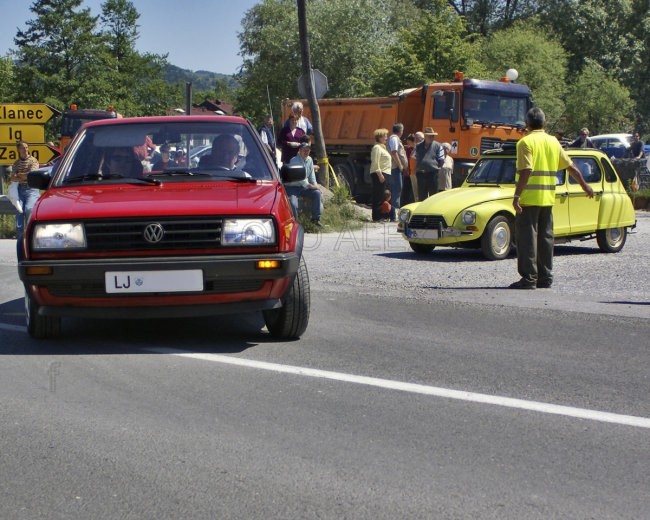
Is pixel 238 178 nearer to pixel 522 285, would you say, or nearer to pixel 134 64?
pixel 522 285

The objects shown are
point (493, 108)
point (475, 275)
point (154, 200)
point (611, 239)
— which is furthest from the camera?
point (493, 108)

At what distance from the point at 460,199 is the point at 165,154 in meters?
6.45

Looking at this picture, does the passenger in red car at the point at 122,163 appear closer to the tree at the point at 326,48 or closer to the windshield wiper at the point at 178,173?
the windshield wiper at the point at 178,173

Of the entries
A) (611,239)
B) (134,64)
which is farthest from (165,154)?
(134,64)

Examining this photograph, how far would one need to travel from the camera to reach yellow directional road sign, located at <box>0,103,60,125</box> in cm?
1892

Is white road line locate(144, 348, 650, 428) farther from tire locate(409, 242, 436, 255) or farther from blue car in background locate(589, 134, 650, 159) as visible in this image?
blue car in background locate(589, 134, 650, 159)

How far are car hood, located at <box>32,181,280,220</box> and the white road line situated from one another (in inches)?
37.9

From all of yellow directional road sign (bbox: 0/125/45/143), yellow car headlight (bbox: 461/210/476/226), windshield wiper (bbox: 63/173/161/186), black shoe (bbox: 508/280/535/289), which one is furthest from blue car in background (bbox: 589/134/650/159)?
windshield wiper (bbox: 63/173/161/186)

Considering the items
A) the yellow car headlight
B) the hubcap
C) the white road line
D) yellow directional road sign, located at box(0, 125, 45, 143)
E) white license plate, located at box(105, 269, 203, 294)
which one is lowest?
the white road line

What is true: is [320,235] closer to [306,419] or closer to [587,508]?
[306,419]

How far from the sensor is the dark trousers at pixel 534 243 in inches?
404

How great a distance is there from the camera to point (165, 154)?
7691 millimetres

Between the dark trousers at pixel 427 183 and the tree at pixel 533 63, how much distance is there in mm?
25394

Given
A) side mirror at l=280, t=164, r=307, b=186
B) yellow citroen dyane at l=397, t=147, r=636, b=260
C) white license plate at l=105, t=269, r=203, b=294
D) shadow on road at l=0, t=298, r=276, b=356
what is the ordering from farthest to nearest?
yellow citroen dyane at l=397, t=147, r=636, b=260 < side mirror at l=280, t=164, r=307, b=186 < shadow on road at l=0, t=298, r=276, b=356 < white license plate at l=105, t=269, r=203, b=294
